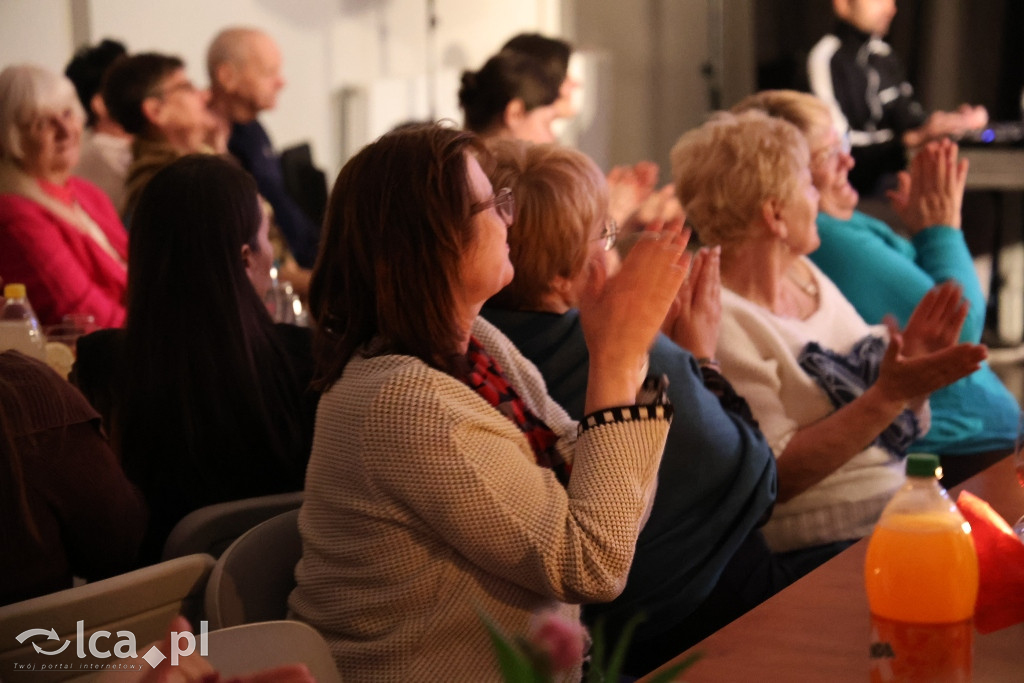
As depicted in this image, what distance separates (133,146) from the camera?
10.7 ft

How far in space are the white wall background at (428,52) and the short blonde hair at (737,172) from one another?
316 centimetres

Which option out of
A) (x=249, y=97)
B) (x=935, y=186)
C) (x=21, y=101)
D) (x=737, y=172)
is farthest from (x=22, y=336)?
(x=249, y=97)

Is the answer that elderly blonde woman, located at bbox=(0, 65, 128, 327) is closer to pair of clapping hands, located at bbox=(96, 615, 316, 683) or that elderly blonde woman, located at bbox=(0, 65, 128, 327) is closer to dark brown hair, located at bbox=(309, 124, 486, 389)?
dark brown hair, located at bbox=(309, 124, 486, 389)

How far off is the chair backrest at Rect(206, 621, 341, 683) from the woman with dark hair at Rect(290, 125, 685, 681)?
137 mm

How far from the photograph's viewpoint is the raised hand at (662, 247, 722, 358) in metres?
1.67

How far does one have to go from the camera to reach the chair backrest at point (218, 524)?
4.80 ft

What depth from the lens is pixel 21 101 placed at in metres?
2.74

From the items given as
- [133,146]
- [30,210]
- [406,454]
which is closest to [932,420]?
[406,454]

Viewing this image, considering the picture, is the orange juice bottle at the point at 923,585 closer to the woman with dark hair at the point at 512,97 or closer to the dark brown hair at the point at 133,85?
the woman with dark hair at the point at 512,97

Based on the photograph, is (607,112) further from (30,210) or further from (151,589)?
(151,589)

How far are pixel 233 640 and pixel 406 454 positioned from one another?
0.77ft

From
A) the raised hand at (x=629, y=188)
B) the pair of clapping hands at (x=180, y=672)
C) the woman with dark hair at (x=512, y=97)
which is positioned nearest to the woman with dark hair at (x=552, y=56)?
→ the woman with dark hair at (x=512, y=97)

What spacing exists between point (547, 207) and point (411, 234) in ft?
1.09

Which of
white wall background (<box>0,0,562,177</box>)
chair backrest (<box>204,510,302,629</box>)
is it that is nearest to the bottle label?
chair backrest (<box>204,510,302,629</box>)
